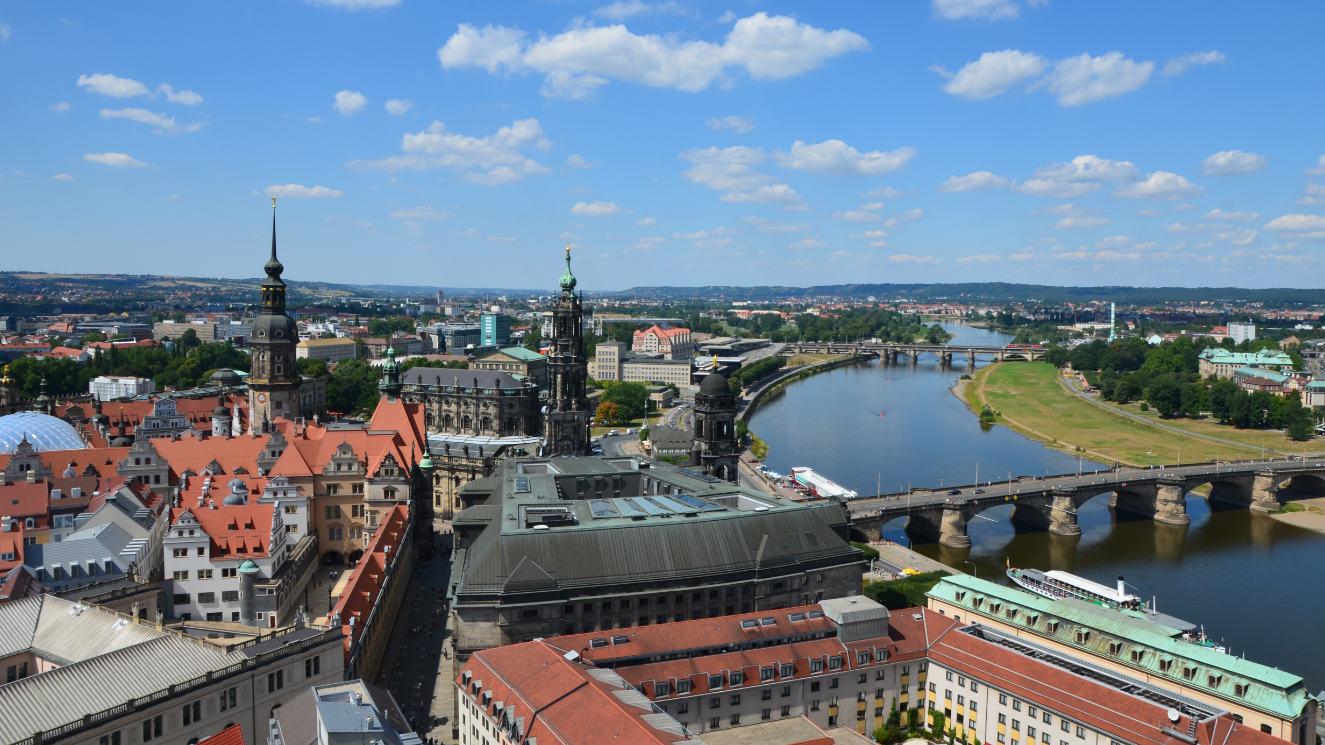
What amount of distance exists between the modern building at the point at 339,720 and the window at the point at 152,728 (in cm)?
300

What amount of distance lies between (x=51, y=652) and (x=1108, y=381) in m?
162

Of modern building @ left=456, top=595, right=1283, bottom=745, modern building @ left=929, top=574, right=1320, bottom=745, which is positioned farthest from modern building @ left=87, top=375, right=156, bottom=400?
modern building @ left=929, top=574, right=1320, bottom=745

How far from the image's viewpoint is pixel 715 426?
210ft

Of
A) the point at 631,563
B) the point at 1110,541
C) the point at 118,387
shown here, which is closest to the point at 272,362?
the point at 631,563

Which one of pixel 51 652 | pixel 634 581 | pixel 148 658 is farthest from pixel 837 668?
pixel 51 652

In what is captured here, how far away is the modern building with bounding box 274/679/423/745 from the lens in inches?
977

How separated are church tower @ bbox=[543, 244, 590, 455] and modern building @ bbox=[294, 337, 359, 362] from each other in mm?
117487

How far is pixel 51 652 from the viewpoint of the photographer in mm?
32250

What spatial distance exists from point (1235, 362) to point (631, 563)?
557ft

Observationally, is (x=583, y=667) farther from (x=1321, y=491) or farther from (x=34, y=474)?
(x=1321, y=491)

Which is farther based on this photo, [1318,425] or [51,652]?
[1318,425]

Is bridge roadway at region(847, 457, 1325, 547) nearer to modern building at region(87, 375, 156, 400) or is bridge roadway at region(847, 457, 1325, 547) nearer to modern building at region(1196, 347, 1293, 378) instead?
modern building at region(1196, 347, 1293, 378)

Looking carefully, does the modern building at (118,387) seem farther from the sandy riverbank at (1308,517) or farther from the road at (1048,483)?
the sandy riverbank at (1308,517)

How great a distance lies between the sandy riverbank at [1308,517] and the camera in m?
79.5
